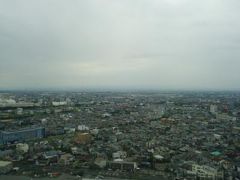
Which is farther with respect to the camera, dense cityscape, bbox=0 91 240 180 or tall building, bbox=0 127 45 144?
tall building, bbox=0 127 45 144

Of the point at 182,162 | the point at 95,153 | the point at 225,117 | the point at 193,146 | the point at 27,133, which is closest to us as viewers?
the point at 182,162

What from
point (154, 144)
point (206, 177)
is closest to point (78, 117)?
point (154, 144)

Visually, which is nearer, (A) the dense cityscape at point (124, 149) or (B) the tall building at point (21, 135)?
(A) the dense cityscape at point (124, 149)

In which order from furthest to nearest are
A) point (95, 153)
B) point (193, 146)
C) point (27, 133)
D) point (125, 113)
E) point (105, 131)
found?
point (125, 113), point (105, 131), point (27, 133), point (193, 146), point (95, 153)

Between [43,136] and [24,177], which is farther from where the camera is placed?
[43,136]

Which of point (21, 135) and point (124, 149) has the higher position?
point (21, 135)

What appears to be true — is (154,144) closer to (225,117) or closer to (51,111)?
(225,117)

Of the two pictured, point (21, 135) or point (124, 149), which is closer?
point (124, 149)
